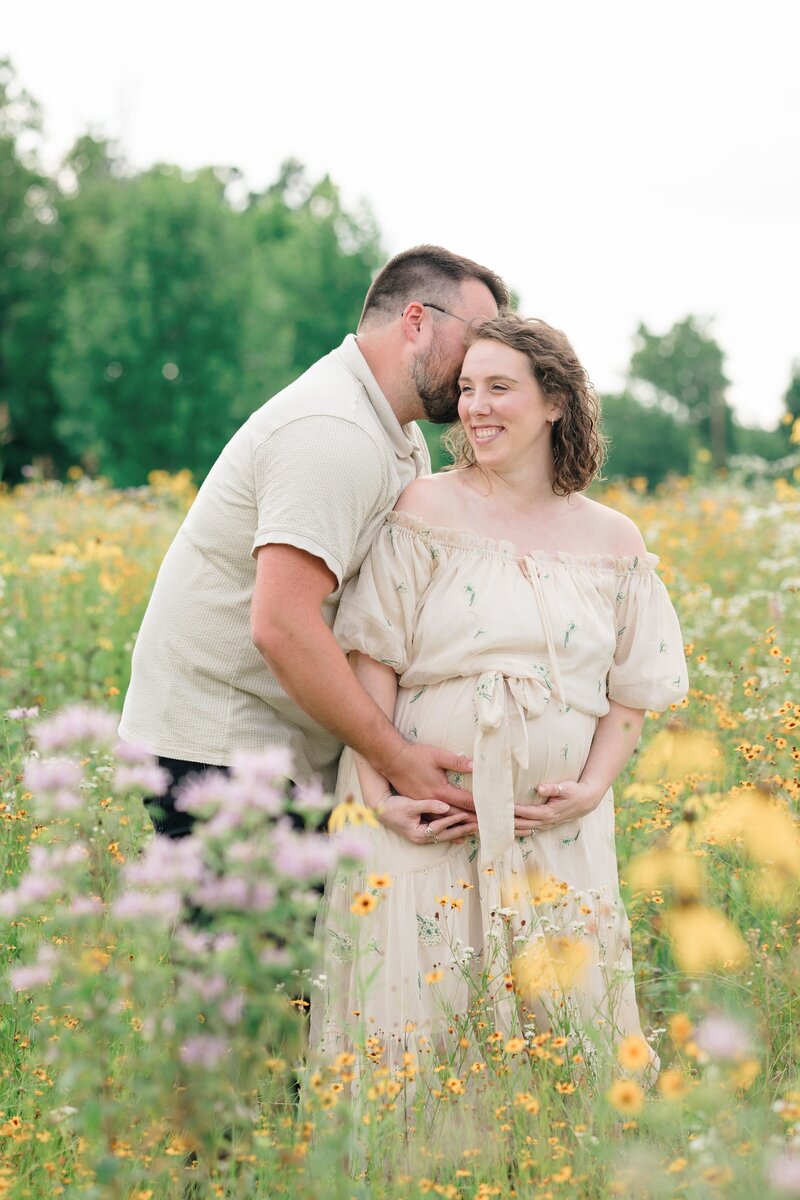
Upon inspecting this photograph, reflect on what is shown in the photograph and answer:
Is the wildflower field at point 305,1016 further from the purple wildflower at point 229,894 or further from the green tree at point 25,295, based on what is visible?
the green tree at point 25,295

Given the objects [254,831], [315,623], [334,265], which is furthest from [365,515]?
[334,265]

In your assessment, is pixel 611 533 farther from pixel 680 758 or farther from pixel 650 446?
pixel 650 446

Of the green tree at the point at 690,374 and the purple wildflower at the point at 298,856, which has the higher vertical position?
the green tree at the point at 690,374

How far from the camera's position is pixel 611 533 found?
313 cm

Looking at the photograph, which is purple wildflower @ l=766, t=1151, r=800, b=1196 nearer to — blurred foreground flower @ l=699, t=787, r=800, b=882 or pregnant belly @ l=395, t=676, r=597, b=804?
blurred foreground flower @ l=699, t=787, r=800, b=882

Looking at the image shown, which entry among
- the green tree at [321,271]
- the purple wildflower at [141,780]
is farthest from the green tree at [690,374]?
the purple wildflower at [141,780]

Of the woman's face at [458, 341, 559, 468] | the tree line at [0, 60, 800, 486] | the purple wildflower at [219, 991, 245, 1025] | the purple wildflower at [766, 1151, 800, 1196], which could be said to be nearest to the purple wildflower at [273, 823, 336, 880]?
the purple wildflower at [219, 991, 245, 1025]

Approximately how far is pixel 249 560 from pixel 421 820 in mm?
793

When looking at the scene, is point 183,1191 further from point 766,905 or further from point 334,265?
point 334,265

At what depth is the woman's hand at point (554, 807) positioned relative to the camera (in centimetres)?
287

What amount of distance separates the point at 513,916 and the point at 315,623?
0.82 meters

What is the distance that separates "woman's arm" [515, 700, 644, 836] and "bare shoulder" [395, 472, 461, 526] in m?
0.69

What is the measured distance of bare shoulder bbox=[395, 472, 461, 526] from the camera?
118 inches

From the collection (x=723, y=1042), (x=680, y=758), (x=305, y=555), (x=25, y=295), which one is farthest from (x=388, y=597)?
(x=25, y=295)
